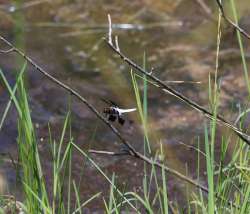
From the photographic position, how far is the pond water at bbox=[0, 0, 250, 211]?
137 inches

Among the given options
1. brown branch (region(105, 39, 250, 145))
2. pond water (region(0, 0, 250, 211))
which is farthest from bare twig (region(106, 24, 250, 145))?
pond water (region(0, 0, 250, 211))

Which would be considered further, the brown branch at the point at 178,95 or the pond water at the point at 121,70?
the pond water at the point at 121,70

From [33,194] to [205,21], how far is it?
11.8ft

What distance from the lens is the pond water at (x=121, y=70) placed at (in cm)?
348

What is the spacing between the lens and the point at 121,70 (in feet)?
14.6

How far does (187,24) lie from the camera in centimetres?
516

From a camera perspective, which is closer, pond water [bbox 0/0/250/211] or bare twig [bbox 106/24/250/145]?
bare twig [bbox 106/24/250/145]

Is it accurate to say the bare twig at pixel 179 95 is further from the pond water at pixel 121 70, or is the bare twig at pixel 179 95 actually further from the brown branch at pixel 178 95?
the pond water at pixel 121 70

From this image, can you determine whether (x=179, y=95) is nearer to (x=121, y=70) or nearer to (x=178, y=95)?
(x=178, y=95)

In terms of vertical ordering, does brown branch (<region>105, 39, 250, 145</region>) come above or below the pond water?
above

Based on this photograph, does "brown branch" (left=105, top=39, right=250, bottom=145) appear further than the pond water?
No

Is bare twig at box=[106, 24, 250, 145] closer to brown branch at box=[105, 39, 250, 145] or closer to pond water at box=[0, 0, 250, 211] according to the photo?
brown branch at box=[105, 39, 250, 145]

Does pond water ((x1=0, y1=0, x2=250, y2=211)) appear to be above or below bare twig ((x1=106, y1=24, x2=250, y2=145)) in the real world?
below

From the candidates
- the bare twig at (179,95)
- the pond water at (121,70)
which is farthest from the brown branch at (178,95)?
the pond water at (121,70)
